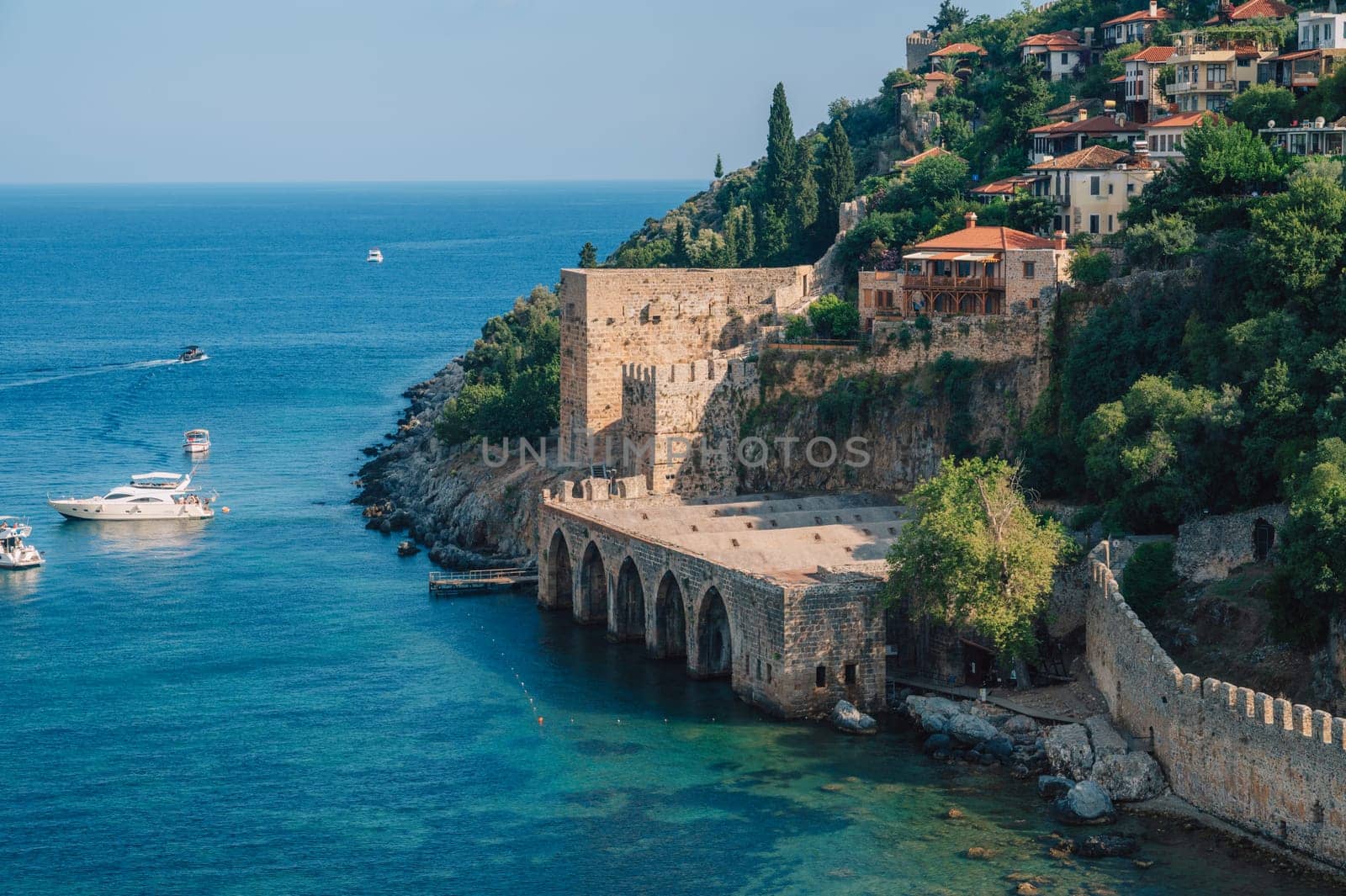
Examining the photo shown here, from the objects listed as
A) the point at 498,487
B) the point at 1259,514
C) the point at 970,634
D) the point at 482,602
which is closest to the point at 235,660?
the point at 482,602

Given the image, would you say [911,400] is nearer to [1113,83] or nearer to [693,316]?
[693,316]

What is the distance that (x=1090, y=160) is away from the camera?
75.7 metres

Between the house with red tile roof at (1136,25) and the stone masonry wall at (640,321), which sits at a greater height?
the house with red tile roof at (1136,25)

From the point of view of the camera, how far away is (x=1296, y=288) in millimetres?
58156

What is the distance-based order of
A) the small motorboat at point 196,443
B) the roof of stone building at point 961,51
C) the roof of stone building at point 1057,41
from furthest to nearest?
the roof of stone building at point 961,51
the small motorboat at point 196,443
the roof of stone building at point 1057,41

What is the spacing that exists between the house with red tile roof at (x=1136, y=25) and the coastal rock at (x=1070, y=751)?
54.8 m

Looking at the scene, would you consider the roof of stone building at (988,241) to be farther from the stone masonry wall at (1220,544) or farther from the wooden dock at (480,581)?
the wooden dock at (480,581)

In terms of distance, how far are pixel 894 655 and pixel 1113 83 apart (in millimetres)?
42250

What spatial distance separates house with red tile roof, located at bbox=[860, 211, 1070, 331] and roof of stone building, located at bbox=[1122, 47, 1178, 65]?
16.6m

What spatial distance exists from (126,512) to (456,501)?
52.5 ft

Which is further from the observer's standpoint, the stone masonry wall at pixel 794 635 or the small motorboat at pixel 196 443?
the small motorboat at pixel 196 443

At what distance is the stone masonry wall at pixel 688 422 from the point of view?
2783 inches

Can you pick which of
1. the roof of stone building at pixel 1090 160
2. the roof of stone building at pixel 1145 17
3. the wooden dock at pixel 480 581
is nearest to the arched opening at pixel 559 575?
the wooden dock at pixel 480 581

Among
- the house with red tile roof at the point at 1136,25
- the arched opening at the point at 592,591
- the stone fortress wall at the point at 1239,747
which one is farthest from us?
the house with red tile roof at the point at 1136,25
